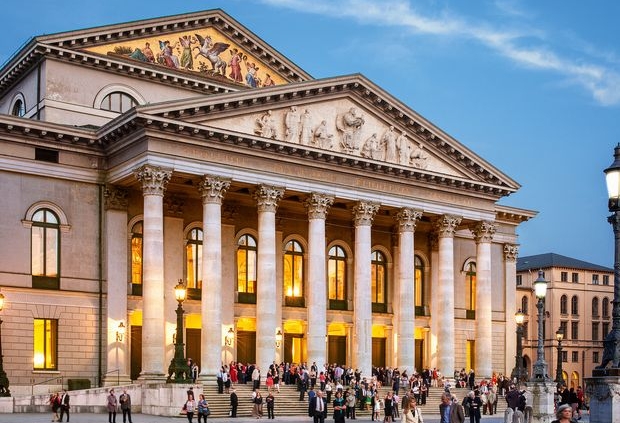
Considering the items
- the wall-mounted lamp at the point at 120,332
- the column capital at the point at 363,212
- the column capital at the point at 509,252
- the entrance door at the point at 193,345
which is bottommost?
the entrance door at the point at 193,345

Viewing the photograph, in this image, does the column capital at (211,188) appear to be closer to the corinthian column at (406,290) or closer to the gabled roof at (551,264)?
the corinthian column at (406,290)

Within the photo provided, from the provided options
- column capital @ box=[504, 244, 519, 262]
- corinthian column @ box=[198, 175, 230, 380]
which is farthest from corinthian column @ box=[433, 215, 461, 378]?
corinthian column @ box=[198, 175, 230, 380]

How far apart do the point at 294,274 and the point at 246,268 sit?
134 inches

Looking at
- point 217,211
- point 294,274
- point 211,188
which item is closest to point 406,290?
point 294,274

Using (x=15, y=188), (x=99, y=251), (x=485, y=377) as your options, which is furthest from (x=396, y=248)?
(x=15, y=188)

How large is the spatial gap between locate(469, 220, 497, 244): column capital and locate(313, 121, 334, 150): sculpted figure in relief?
479 inches

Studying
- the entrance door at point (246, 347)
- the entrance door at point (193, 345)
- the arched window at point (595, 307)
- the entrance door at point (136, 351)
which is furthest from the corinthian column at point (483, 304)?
the arched window at point (595, 307)

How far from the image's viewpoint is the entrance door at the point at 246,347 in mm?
50156

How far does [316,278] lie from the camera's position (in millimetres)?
47094

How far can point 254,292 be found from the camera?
5038 cm

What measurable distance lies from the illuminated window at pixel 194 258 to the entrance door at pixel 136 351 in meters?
3.65

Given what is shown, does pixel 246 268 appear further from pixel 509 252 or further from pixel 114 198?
pixel 509 252

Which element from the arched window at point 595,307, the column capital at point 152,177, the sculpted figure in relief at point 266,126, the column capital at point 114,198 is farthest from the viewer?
the arched window at point 595,307

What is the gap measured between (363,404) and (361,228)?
9.71m
